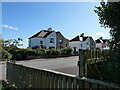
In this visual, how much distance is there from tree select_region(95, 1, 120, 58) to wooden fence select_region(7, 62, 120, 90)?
2.34 ft

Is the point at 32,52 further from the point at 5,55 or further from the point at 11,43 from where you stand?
the point at 11,43

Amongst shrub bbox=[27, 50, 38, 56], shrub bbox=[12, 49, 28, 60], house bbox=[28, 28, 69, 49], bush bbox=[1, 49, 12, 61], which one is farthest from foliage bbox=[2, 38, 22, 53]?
house bbox=[28, 28, 69, 49]

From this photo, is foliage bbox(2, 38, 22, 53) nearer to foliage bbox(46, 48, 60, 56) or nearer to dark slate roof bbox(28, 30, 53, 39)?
foliage bbox(46, 48, 60, 56)

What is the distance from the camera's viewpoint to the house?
3475 centimetres

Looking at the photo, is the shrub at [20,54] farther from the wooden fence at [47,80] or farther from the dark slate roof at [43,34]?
the wooden fence at [47,80]

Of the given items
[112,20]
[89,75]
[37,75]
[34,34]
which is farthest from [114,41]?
[34,34]

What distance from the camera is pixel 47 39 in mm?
35469

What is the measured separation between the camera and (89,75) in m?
3.92

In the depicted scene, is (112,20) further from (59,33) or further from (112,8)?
(59,33)

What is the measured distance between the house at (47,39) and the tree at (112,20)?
105 feet

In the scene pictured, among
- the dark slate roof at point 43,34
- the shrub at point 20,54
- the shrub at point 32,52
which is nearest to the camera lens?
the shrub at point 20,54

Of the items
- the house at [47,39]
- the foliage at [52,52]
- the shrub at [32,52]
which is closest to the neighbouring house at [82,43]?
the house at [47,39]

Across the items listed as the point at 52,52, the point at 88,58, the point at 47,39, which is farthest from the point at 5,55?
the point at 47,39

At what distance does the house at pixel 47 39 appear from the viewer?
34750 mm
